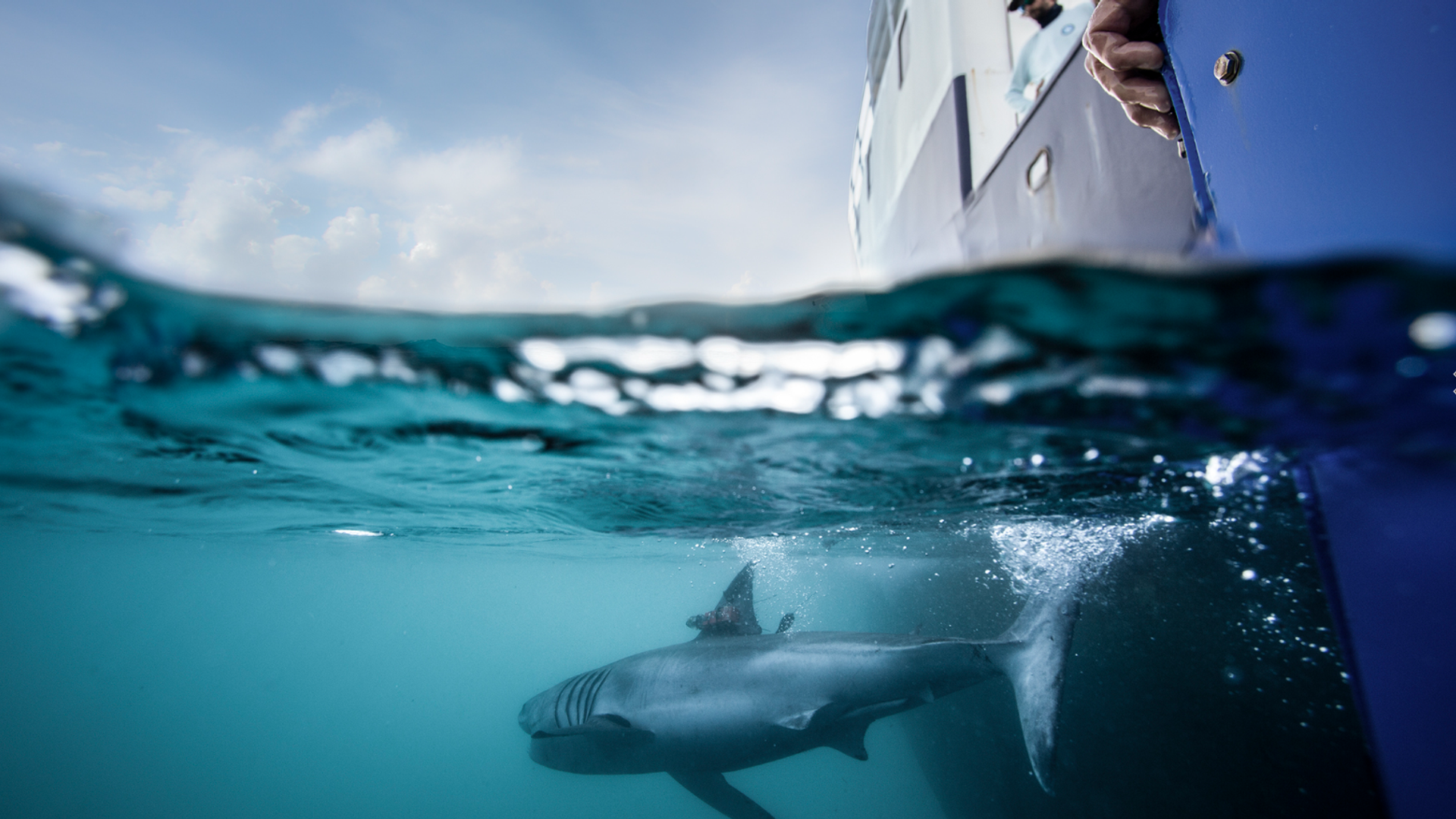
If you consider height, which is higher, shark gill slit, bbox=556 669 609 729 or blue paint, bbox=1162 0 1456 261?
blue paint, bbox=1162 0 1456 261

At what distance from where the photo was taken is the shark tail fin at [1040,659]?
5918 mm

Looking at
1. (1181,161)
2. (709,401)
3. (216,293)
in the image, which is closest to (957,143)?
(1181,161)

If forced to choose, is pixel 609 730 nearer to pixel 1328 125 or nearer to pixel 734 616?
pixel 734 616

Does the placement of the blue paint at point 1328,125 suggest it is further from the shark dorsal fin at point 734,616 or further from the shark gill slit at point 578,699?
the shark gill slit at point 578,699

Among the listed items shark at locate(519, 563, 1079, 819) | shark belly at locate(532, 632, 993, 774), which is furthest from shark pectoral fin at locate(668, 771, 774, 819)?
shark belly at locate(532, 632, 993, 774)

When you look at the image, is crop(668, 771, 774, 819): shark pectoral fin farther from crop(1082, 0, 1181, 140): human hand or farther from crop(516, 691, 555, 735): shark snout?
crop(1082, 0, 1181, 140): human hand

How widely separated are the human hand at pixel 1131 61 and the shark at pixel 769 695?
5378 millimetres

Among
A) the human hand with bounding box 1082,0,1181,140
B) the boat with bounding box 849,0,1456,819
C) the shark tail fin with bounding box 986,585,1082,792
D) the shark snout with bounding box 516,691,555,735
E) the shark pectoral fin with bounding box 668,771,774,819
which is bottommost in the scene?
the shark pectoral fin with bounding box 668,771,774,819

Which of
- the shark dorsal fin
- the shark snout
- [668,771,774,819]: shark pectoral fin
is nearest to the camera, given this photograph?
[668,771,774,819]: shark pectoral fin

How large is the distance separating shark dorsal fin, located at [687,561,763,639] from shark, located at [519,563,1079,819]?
2.53ft

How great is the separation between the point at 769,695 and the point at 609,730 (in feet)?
7.49

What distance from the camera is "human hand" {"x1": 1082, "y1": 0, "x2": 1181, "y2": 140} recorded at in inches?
122

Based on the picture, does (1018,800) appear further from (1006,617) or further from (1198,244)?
(1198,244)

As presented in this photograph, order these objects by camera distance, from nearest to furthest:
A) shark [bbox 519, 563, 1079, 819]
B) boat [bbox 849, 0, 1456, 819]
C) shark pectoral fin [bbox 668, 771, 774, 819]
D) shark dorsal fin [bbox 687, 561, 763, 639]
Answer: boat [bbox 849, 0, 1456, 819]
shark [bbox 519, 563, 1079, 819]
shark pectoral fin [bbox 668, 771, 774, 819]
shark dorsal fin [bbox 687, 561, 763, 639]
